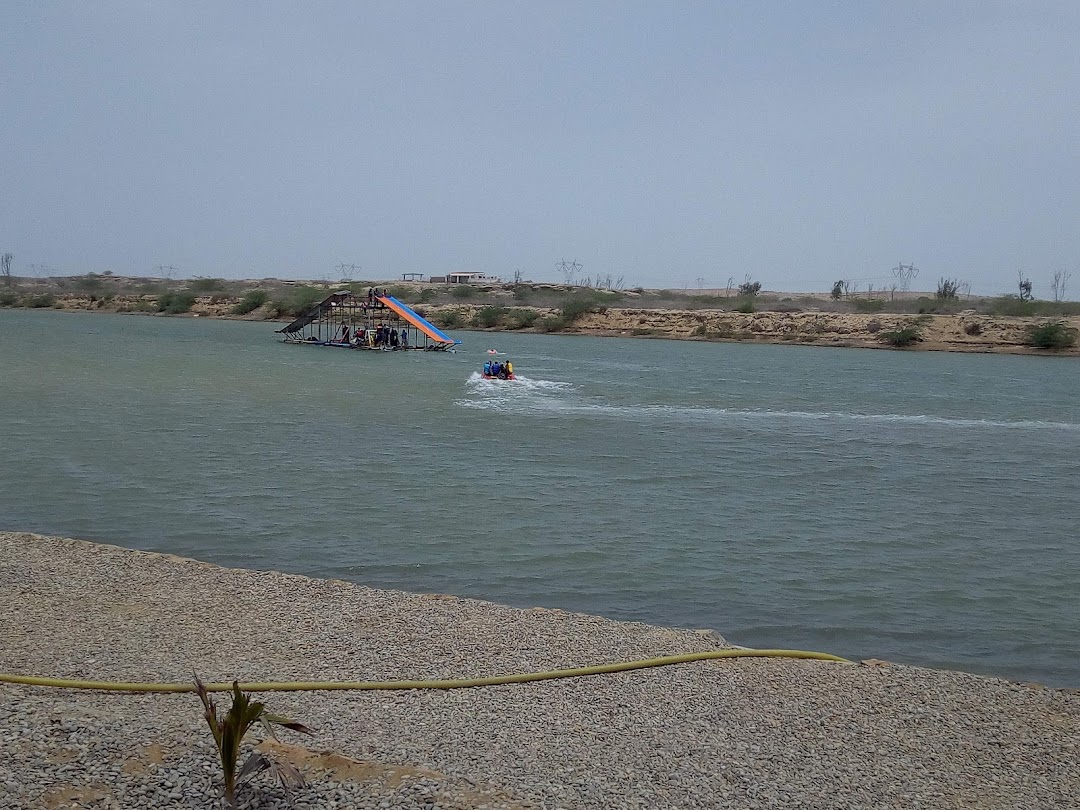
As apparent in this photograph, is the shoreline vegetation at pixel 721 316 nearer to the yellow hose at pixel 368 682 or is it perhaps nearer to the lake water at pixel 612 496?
the lake water at pixel 612 496

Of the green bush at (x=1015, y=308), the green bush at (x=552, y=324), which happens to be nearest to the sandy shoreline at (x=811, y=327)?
the green bush at (x=552, y=324)

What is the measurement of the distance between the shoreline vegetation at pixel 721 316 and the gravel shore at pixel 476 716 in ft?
196

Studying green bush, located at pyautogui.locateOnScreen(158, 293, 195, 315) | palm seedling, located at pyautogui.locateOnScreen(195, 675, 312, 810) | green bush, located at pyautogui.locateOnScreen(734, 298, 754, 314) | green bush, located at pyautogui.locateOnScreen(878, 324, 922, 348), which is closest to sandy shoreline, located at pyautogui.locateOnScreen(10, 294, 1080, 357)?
green bush, located at pyautogui.locateOnScreen(878, 324, 922, 348)

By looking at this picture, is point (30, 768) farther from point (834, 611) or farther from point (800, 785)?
point (834, 611)

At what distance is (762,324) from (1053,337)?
1878 centimetres

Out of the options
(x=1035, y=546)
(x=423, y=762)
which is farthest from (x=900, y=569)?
(x=423, y=762)

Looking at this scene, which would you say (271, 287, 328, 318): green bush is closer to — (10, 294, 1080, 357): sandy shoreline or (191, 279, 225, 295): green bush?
(10, 294, 1080, 357): sandy shoreline

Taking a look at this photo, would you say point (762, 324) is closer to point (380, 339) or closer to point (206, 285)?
point (380, 339)

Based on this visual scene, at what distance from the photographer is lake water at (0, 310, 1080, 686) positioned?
1011cm

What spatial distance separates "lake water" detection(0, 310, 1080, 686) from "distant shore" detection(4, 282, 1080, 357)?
32.5 meters

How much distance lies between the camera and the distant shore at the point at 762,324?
6419 cm

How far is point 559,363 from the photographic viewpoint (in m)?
46.2

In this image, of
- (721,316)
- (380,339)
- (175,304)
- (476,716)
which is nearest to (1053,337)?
(721,316)

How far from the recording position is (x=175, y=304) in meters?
88.9
